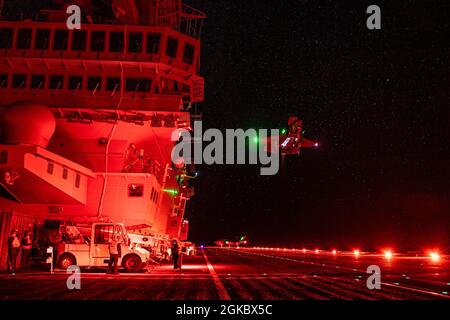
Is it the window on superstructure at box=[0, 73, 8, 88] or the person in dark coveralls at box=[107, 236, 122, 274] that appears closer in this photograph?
the person in dark coveralls at box=[107, 236, 122, 274]

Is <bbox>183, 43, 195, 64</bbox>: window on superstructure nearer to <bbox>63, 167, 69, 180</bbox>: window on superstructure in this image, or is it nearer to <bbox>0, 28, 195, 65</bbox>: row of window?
<bbox>0, 28, 195, 65</bbox>: row of window

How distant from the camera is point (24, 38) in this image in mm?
31703

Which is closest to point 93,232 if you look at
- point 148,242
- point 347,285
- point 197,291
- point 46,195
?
point 46,195

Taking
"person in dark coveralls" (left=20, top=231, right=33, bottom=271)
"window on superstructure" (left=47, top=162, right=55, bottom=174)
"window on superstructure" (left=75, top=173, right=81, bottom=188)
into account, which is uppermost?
"window on superstructure" (left=47, top=162, right=55, bottom=174)

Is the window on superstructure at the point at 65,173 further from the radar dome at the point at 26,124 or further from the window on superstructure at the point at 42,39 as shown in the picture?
the window on superstructure at the point at 42,39

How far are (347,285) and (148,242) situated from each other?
17.5 m

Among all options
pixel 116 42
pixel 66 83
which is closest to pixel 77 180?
pixel 66 83

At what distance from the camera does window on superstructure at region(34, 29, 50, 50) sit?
31.5 metres

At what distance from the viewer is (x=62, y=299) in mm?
11625

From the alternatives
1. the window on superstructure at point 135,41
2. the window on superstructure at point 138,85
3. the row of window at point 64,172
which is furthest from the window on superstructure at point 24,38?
the row of window at point 64,172

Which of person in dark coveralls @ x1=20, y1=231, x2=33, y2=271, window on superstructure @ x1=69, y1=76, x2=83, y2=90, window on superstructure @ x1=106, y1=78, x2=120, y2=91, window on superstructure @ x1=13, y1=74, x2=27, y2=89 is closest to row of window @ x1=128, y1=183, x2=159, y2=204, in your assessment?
window on superstructure @ x1=106, y1=78, x2=120, y2=91

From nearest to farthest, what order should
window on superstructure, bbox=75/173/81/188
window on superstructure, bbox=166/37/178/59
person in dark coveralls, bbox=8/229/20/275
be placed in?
person in dark coveralls, bbox=8/229/20/275 → window on superstructure, bbox=75/173/81/188 → window on superstructure, bbox=166/37/178/59

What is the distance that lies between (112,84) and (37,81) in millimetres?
4935

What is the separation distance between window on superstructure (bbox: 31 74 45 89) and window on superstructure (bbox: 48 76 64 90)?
0.54 metres
